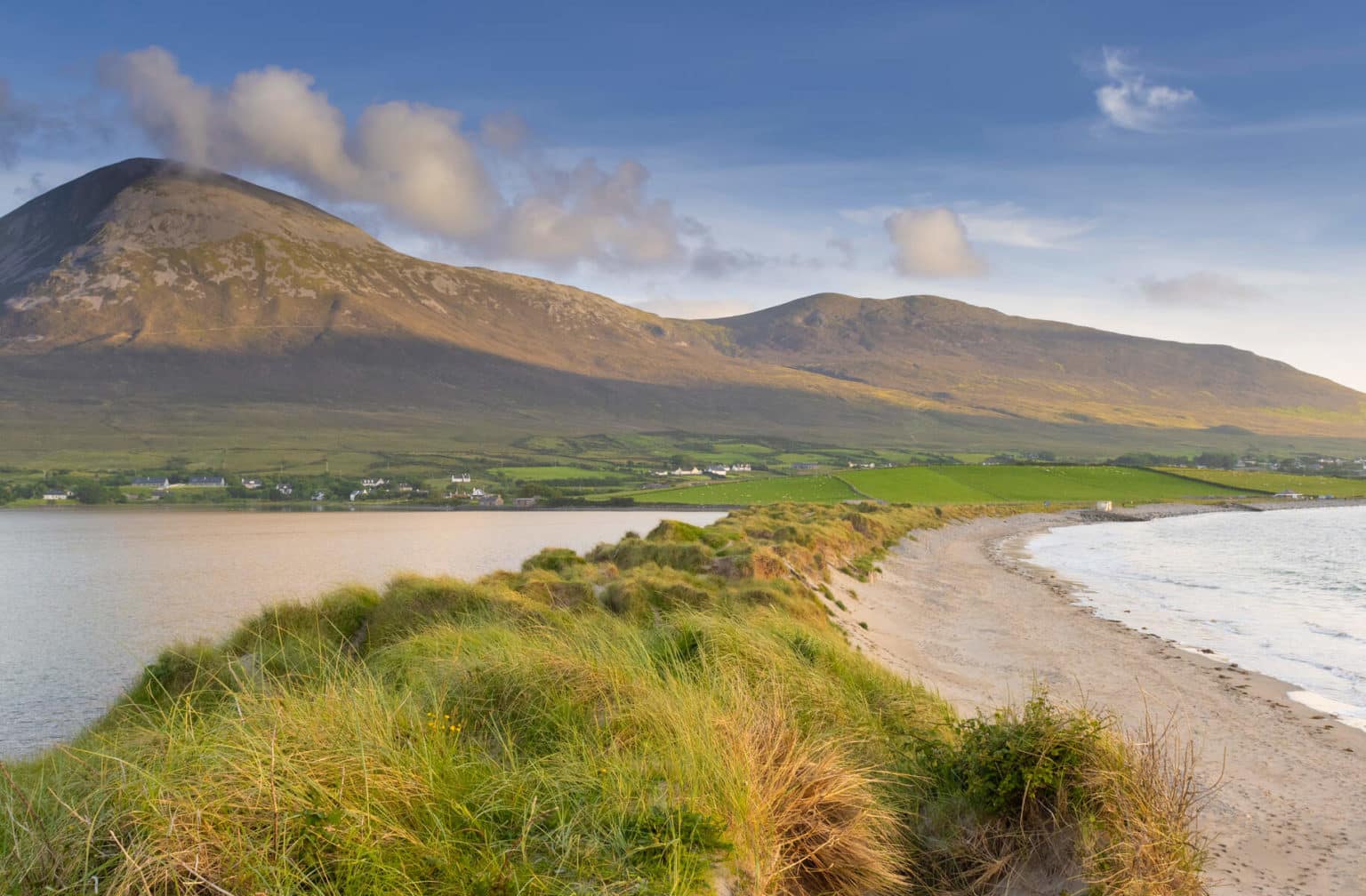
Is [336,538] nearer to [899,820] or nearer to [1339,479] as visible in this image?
[899,820]

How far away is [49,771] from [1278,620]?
106ft

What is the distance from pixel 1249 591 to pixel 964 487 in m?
71.2

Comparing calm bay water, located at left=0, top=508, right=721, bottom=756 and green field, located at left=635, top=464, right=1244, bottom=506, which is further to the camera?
green field, located at left=635, top=464, right=1244, bottom=506

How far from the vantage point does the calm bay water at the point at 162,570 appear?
67.1 feet

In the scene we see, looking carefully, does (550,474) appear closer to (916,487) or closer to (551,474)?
(551,474)

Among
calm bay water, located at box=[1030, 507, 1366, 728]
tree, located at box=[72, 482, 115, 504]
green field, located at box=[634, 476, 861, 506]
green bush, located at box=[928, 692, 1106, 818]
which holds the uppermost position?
green bush, located at box=[928, 692, 1106, 818]

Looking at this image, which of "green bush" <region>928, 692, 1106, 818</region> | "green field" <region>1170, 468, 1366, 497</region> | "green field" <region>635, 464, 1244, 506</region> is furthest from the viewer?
"green field" <region>1170, 468, 1366, 497</region>

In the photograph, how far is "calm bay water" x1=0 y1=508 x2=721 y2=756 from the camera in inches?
805

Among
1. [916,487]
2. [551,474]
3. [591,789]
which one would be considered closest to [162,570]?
[591,789]

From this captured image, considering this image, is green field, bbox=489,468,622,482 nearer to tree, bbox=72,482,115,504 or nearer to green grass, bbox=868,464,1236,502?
green grass, bbox=868,464,1236,502

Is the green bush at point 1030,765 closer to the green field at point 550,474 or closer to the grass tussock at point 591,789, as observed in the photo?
the grass tussock at point 591,789

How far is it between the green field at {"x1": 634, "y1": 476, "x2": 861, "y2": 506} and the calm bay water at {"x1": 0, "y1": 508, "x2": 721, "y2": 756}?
29.4 feet

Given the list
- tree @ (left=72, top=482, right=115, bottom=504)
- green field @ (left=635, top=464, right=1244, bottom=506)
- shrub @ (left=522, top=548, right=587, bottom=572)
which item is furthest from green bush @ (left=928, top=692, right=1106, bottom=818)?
tree @ (left=72, top=482, right=115, bottom=504)

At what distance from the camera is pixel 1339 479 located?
140625 millimetres
